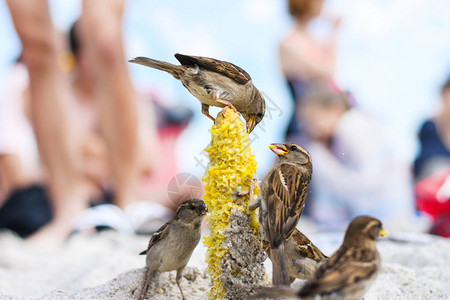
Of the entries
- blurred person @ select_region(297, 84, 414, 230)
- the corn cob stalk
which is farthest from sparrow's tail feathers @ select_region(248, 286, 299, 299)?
blurred person @ select_region(297, 84, 414, 230)

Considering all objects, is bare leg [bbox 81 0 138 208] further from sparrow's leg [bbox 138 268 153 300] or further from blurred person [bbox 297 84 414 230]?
sparrow's leg [bbox 138 268 153 300]

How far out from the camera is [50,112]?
5832 millimetres

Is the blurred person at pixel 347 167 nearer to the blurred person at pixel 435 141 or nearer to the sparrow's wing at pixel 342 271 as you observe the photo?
the blurred person at pixel 435 141

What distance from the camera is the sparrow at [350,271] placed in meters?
1.69

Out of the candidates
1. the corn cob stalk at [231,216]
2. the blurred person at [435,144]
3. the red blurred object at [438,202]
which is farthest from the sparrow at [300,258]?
the blurred person at [435,144]

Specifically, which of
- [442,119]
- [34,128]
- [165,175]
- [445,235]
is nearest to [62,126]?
[34,128]

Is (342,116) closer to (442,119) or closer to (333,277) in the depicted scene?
(442,119)

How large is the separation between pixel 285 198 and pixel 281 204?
0.04 metres

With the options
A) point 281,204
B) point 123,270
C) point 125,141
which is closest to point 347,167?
point 125,141

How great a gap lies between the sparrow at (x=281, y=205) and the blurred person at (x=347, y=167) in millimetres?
4340

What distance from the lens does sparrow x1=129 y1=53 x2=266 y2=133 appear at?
2502 mm

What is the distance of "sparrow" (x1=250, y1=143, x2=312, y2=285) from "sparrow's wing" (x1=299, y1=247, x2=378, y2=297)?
0.24 m

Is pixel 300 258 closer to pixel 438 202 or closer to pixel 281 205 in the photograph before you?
pixel 281 205

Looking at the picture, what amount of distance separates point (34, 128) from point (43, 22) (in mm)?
1289
